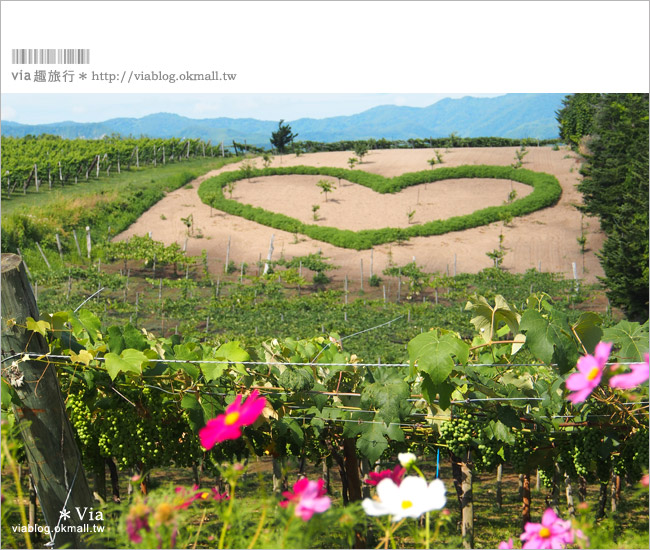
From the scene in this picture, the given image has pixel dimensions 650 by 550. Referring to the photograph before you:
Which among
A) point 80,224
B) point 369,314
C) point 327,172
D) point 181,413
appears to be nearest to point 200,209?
point 80,224

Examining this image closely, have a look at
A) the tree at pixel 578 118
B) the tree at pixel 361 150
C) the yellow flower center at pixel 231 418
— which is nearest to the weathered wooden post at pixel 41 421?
the yellow flower center at pixel 231 418

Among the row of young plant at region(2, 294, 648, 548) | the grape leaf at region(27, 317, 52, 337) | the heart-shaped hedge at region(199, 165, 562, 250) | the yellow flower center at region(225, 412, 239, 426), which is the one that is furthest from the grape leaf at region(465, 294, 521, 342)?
the heart-shaped hedge at region(199, 165, 562, 250)

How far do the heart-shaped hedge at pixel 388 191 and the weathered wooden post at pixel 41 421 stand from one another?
57.8ft

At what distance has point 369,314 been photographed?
13859mm

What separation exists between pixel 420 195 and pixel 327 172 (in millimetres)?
4906

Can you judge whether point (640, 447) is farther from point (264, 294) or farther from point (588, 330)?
point (264, 294)

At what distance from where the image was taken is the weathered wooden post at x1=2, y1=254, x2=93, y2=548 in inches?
79.7

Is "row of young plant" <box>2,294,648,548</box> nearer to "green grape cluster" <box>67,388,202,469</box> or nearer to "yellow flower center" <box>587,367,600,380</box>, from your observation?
"green grape cluster" <box>67,388,202,469</box>

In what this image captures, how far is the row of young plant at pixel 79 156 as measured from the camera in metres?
24.0

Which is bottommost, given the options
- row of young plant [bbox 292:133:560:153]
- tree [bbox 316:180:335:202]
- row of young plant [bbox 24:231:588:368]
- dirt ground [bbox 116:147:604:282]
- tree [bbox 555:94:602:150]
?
row of young plant [bbox 24:231:588:368]

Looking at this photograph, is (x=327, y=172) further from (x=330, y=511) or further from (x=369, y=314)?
(x=330, y=511)

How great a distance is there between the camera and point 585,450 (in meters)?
2.50

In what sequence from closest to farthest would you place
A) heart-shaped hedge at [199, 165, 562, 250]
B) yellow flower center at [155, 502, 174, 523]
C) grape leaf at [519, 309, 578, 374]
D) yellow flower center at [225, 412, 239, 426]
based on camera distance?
yellow flower center at [155, 502, 174, 523], yellow flower center at [225, 412, 239, 426], grape leaf at [519, 309, 578, 374], heart-shaped hedge at [199, 165, 562, 250]

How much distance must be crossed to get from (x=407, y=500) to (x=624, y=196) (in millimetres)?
14863
